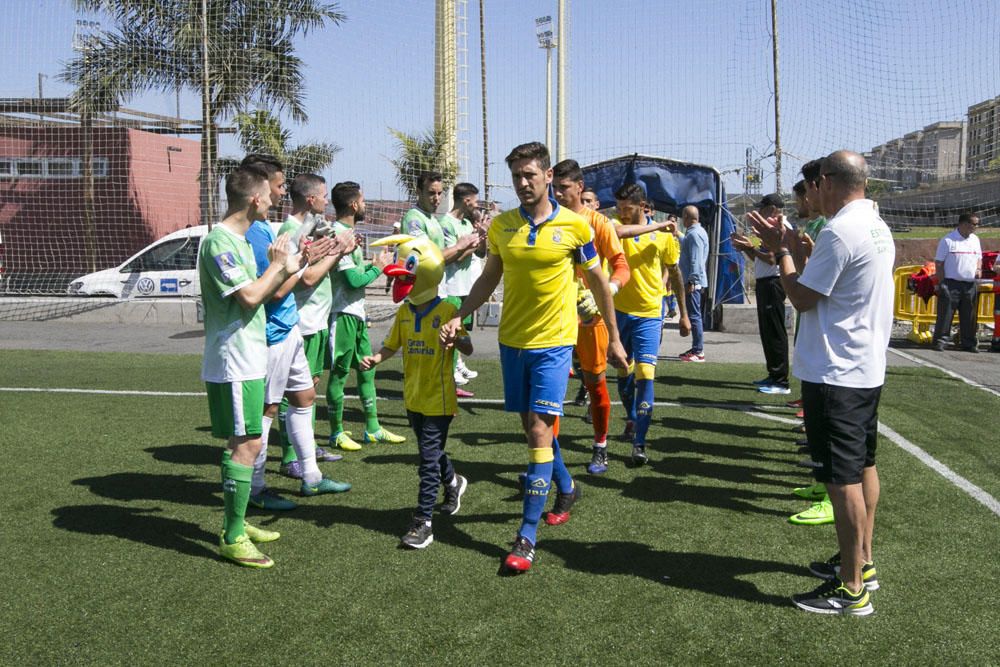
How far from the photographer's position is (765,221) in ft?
13.3

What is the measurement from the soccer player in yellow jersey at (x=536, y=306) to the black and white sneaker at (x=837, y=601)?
136 centimetres

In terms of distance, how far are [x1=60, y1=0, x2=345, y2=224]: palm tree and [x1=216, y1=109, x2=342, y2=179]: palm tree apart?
41 centimetres

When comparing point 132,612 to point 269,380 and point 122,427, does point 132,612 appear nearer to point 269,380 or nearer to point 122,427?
point 269,380

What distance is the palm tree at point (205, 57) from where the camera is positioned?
1666 centimetres

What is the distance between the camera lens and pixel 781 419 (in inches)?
317

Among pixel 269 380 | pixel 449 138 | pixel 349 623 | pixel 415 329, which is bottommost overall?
pixel 349 623

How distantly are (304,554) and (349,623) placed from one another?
3.06ft

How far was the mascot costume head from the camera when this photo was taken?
4.75 meters

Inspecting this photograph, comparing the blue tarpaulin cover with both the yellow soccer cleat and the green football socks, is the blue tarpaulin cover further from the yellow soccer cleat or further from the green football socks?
the green football socks

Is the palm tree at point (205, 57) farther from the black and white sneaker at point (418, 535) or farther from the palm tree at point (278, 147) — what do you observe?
the black and white sneaker at point (418, 535)

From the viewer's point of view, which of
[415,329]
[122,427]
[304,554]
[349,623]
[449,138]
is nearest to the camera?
[349,623]

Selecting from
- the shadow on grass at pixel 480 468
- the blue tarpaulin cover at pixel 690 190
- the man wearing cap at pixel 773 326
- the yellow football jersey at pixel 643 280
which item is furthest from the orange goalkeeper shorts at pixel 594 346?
the blue tarpaulin cover at pixel 690 190

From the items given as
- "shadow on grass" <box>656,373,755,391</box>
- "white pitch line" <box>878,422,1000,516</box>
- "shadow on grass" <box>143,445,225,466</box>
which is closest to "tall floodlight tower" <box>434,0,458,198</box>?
"shadow on grass" <box>656,373,755,391</box>

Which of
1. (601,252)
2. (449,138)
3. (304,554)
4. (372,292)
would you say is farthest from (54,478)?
(372,292)
